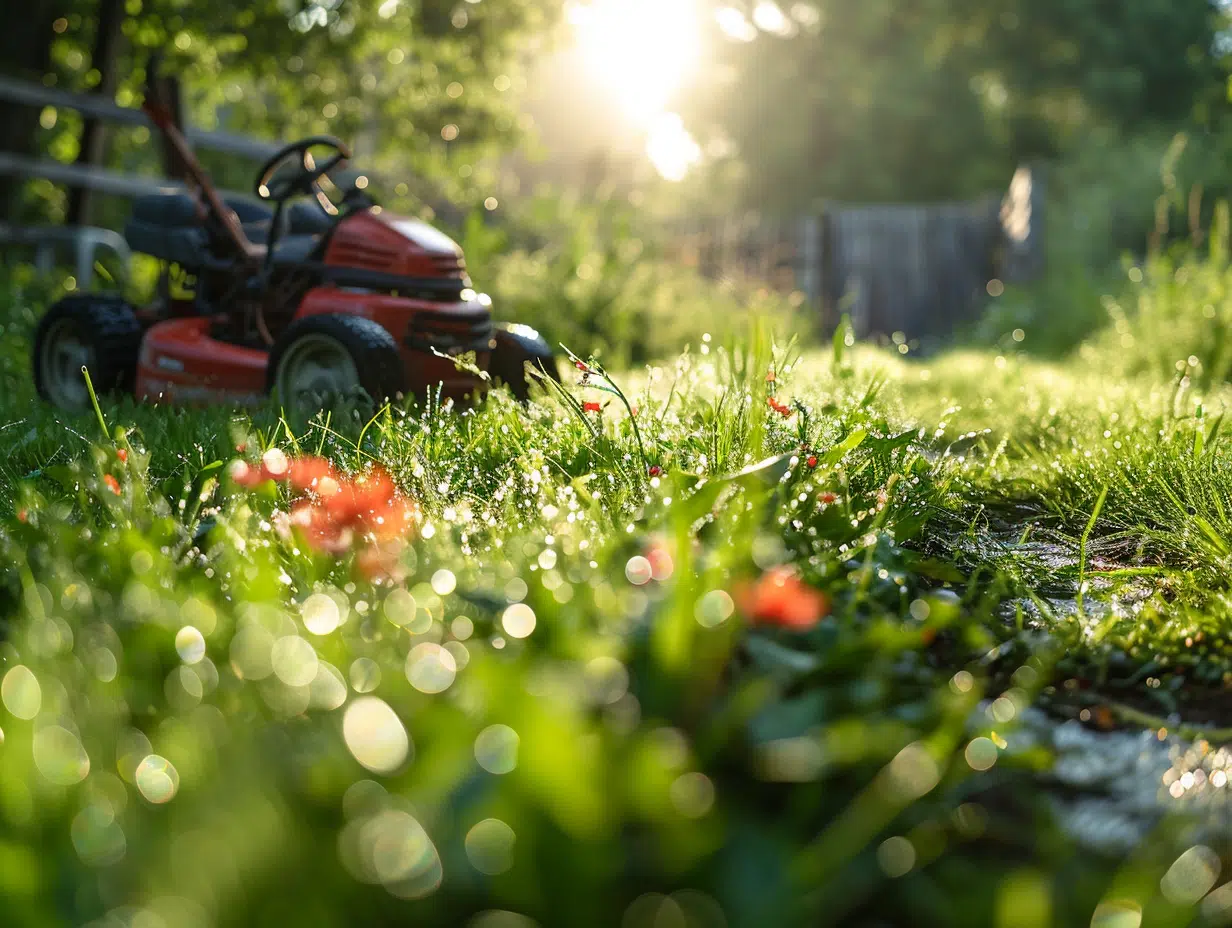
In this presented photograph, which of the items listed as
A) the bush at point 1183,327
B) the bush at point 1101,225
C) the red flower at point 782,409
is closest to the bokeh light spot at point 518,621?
the red flower at point 782,409

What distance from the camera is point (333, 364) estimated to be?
4387 millimetres

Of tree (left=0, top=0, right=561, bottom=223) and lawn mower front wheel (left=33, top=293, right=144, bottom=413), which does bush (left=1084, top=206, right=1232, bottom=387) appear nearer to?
lawn mower front wheel (left=33, top=293, right=144, bottom=413)

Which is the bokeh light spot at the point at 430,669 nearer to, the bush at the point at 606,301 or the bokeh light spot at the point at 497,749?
the bokeh light spot at the point at 497,749

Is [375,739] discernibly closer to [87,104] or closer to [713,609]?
[713,609]

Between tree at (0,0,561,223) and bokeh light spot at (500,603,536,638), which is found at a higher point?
tree at (0,0,561,223)

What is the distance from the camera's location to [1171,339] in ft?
20.5

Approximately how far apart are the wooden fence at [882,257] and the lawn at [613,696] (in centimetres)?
1033

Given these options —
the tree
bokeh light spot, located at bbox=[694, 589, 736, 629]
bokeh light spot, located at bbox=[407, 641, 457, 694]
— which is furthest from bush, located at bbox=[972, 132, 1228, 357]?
the tree

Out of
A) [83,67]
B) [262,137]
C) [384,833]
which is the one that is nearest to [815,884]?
[384,833]

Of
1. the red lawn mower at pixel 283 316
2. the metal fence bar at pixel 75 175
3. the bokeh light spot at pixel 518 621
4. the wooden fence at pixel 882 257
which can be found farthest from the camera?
the wooden fence at pixel 882 257

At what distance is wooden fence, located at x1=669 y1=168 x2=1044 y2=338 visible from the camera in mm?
13016

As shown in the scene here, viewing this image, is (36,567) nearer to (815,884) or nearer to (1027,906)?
(815,884)

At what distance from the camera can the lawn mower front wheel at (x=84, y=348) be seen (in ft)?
16.2

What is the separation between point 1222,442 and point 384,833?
2.87m
